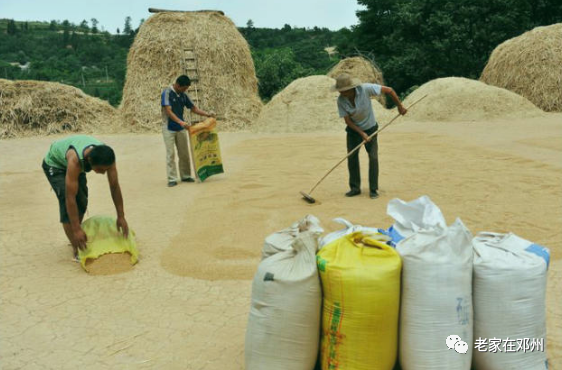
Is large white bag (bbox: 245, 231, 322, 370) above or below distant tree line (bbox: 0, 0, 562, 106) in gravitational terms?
below

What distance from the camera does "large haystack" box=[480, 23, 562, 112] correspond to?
15.7 metres

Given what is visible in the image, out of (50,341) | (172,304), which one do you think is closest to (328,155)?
(172,304)

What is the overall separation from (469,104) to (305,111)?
171 inches

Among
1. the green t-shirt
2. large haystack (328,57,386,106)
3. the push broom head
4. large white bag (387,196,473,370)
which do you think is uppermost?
large haystack (328,57,386,106)

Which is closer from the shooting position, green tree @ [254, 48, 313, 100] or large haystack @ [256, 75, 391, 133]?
large haystack @ [256, 75, 391, 133]

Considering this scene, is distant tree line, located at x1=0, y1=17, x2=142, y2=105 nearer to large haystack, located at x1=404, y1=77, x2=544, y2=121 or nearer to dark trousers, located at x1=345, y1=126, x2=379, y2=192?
large haystack, located at x1=404, y1=77, x2=544, y2=121

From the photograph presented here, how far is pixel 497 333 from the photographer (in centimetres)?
250

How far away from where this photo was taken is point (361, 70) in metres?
20.6

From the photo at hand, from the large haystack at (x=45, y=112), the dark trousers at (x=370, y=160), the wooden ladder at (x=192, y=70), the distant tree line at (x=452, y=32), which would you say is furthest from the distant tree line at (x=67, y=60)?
the dark trousers at (x=370, y=160)

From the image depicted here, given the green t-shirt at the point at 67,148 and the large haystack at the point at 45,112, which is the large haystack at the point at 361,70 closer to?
the large haystack at the point at 45,112

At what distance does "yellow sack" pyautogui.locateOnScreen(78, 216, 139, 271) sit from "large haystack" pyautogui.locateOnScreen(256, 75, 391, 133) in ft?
32.6

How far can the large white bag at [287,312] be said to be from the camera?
2506 mm

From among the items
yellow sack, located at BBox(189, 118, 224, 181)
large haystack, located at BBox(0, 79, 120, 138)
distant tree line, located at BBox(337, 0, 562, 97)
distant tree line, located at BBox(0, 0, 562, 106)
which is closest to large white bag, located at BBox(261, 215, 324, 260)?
yellow sack, located at BBox(189, 118, 224, 181)

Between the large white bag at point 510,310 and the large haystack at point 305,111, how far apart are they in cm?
1165
